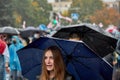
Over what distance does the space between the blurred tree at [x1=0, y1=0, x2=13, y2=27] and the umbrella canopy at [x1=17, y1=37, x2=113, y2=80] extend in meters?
60.9

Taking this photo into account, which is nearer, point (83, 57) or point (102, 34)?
point (83, 57)

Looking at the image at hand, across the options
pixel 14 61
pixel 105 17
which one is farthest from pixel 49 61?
pixel 105 17

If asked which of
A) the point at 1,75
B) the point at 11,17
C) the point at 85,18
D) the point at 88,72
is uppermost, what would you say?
the point at 88,72

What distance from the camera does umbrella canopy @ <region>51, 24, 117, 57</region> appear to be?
9125 mm

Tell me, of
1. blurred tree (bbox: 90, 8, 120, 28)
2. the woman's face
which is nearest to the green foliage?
blurred tree (bbox: 90, 8, 120, 28)

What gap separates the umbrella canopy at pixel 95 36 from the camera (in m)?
9.12

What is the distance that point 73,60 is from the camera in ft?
22.3

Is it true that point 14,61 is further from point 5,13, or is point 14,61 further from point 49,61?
point 5,13

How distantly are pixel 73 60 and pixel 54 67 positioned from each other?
935 mm

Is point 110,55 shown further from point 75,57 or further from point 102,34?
point 75,57

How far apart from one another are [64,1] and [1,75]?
6505 inches

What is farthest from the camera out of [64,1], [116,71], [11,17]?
[64,1]

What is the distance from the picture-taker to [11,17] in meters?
72.2

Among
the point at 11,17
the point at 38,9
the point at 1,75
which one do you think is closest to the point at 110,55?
the point at 1,75
